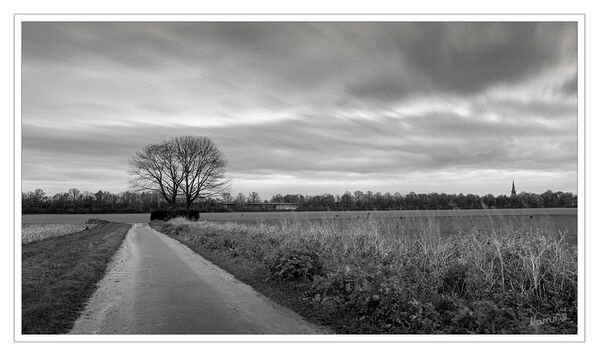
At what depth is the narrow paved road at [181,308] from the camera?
682 centimetres

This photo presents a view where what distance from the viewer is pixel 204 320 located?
7191mm

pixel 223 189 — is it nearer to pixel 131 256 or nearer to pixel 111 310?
pixel 131 256

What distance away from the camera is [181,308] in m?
8.06

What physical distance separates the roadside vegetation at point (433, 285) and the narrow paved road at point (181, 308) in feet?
2.16

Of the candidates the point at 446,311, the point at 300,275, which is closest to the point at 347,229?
the point at 300,275

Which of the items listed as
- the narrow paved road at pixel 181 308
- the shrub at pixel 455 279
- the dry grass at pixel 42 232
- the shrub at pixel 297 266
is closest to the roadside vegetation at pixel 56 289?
the narrow paved road at pixel 181 308

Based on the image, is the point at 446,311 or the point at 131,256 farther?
the point at 131,256

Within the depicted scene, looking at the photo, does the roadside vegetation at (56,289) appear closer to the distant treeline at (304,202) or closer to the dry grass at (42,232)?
the distant treeline at (304,202)

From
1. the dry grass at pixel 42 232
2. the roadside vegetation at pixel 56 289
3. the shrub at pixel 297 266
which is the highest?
the shrub at pixel 297 266

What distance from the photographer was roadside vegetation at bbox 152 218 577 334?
684 cm

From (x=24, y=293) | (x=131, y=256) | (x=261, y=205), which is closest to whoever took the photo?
(x=24, y=293)

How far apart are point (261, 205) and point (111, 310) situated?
9116 centimetres

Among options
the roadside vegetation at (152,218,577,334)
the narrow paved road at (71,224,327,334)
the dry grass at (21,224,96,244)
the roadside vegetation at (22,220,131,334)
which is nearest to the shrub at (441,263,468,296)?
the roadside vegetation at (152,218,577,334)
